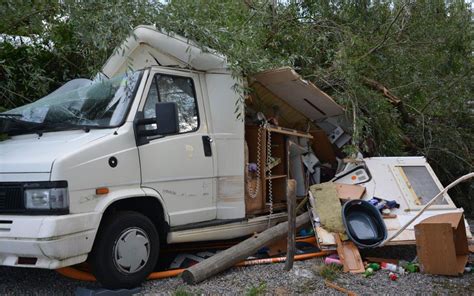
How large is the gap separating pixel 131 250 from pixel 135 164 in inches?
32.1

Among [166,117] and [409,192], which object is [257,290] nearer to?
[166,117]

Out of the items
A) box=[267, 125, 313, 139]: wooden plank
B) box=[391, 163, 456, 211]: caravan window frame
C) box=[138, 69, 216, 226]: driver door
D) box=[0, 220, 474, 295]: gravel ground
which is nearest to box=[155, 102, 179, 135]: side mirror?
box=[138, 69, 216, 226]: driver door

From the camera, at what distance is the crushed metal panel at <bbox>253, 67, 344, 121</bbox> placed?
6.16m

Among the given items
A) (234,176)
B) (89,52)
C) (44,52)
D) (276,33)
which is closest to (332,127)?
(276,33)

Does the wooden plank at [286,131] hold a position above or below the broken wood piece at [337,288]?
above

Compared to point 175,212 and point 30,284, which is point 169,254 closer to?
point 175,212

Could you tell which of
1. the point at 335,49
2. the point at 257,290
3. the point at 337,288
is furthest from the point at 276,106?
the point at 257,290

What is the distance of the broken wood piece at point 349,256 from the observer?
5.17m

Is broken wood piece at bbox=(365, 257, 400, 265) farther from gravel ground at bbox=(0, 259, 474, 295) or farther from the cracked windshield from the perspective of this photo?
the cracked windshield

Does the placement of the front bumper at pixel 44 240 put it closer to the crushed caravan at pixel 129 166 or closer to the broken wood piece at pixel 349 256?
the crushed caravan at pixel 129 166

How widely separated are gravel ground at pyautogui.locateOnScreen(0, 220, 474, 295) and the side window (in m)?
1.65

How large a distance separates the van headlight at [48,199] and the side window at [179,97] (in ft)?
4.33

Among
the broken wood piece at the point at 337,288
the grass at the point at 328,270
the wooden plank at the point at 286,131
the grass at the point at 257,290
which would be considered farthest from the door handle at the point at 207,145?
the broken wood piece at the point at 337,288

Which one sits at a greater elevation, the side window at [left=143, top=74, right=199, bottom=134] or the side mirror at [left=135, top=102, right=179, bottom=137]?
the side window at [left=143, top=74, right=199, bottom=134]
